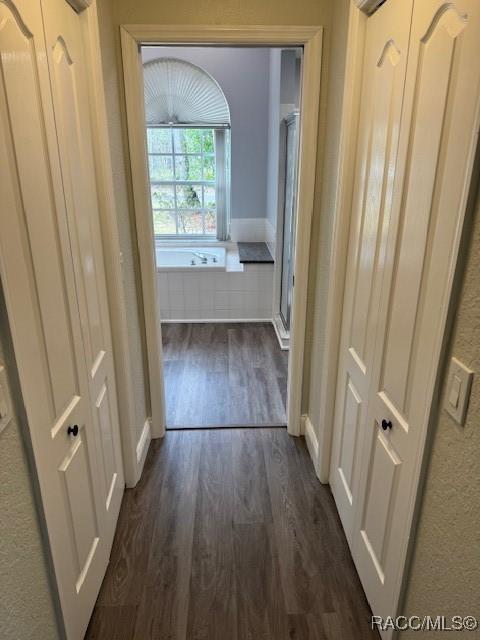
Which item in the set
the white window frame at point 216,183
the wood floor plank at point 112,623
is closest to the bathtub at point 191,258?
the white window frame at point 216,183

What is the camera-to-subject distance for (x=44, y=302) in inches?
47.1

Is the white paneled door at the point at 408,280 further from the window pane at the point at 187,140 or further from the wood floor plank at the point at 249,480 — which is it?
the window pane at the point at 187,140

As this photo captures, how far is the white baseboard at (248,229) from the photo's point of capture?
211 inches

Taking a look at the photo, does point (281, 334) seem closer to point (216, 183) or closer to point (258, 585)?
point (216, 183)

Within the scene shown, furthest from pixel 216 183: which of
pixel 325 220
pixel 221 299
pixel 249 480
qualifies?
pixel 249 480

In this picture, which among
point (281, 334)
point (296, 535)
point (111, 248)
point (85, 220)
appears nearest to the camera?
point (85, 220)

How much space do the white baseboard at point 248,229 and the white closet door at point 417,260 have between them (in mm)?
4026

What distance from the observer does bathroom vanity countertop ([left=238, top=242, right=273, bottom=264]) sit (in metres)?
4.41

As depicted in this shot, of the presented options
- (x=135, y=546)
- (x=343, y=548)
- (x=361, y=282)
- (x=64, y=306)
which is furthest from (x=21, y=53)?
(x=343, y=548)

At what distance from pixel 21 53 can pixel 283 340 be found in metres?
3.23

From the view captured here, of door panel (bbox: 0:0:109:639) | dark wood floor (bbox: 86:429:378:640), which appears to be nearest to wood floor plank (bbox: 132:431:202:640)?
dark wood floor (bbox: 86:429:378:640)

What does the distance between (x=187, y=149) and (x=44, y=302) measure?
14.7 feet

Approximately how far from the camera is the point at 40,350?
1.17 m

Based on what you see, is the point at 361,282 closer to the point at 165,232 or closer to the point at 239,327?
the point at 239,327
